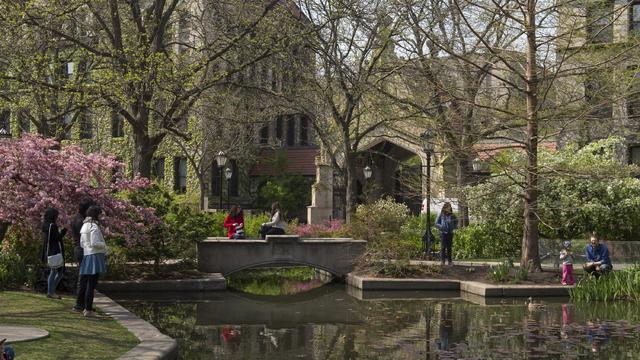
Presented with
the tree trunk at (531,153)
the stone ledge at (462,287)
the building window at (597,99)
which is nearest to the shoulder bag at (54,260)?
the stone ledge at (462,287)

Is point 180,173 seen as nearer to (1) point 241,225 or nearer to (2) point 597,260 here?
(1) point 241,225

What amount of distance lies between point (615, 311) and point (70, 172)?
469 inches

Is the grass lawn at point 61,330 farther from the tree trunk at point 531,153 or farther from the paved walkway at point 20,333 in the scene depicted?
the tree trunk at point 531,153

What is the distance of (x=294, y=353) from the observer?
11.9 m

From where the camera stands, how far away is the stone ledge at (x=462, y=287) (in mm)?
19719

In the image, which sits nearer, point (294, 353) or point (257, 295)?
point (294, 353)

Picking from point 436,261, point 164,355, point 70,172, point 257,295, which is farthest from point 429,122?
point 164,355

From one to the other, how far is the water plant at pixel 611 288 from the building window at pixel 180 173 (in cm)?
3498

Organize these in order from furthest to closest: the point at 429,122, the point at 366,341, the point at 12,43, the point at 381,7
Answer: the point at 381,7 → the point at 429,122 → the point at 12,43 → the point at 366,341

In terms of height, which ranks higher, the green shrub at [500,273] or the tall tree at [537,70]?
the tall tree at [537,70]

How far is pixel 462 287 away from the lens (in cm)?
2122

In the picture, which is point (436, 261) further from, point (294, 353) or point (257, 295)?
point (294, 353)

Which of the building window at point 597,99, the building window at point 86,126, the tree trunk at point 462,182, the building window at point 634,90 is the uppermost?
the building window at point 86,126

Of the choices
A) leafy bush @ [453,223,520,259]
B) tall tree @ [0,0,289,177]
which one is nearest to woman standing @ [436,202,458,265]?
leafy bush @ [453,223,520,259]
